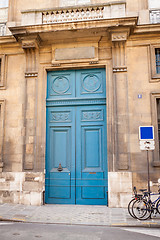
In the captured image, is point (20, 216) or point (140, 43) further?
point (140, 43)

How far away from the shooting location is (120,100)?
8547 mm

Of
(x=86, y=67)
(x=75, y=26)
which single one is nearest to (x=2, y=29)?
(x=75, y=26)

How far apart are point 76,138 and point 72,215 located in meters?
2.69

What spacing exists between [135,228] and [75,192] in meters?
2.97

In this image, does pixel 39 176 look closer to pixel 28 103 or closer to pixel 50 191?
pixel 50 191

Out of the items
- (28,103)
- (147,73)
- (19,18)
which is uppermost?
(19,18)

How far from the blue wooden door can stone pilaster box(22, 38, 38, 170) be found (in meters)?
0.52

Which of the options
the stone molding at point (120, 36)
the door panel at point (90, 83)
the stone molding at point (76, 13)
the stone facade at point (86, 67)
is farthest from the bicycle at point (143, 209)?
the stone molding at point (76, 13)

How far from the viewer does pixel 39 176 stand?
848 cm

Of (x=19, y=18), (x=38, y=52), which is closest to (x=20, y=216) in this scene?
(x=38, y=52)

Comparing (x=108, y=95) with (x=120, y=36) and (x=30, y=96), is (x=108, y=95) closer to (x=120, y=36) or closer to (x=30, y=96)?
(x=120, y=36)

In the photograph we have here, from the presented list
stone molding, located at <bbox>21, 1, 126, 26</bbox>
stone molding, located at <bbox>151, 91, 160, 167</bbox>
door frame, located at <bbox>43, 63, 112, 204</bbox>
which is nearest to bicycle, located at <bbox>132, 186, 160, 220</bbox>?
door frame, located at <bbox>43, 63, 112, 204</bbox>

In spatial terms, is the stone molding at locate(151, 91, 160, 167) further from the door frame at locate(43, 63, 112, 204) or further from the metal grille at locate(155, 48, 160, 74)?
the door frame at locate(43, 63, 112, 204)

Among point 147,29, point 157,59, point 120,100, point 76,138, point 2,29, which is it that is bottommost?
point 76,138
